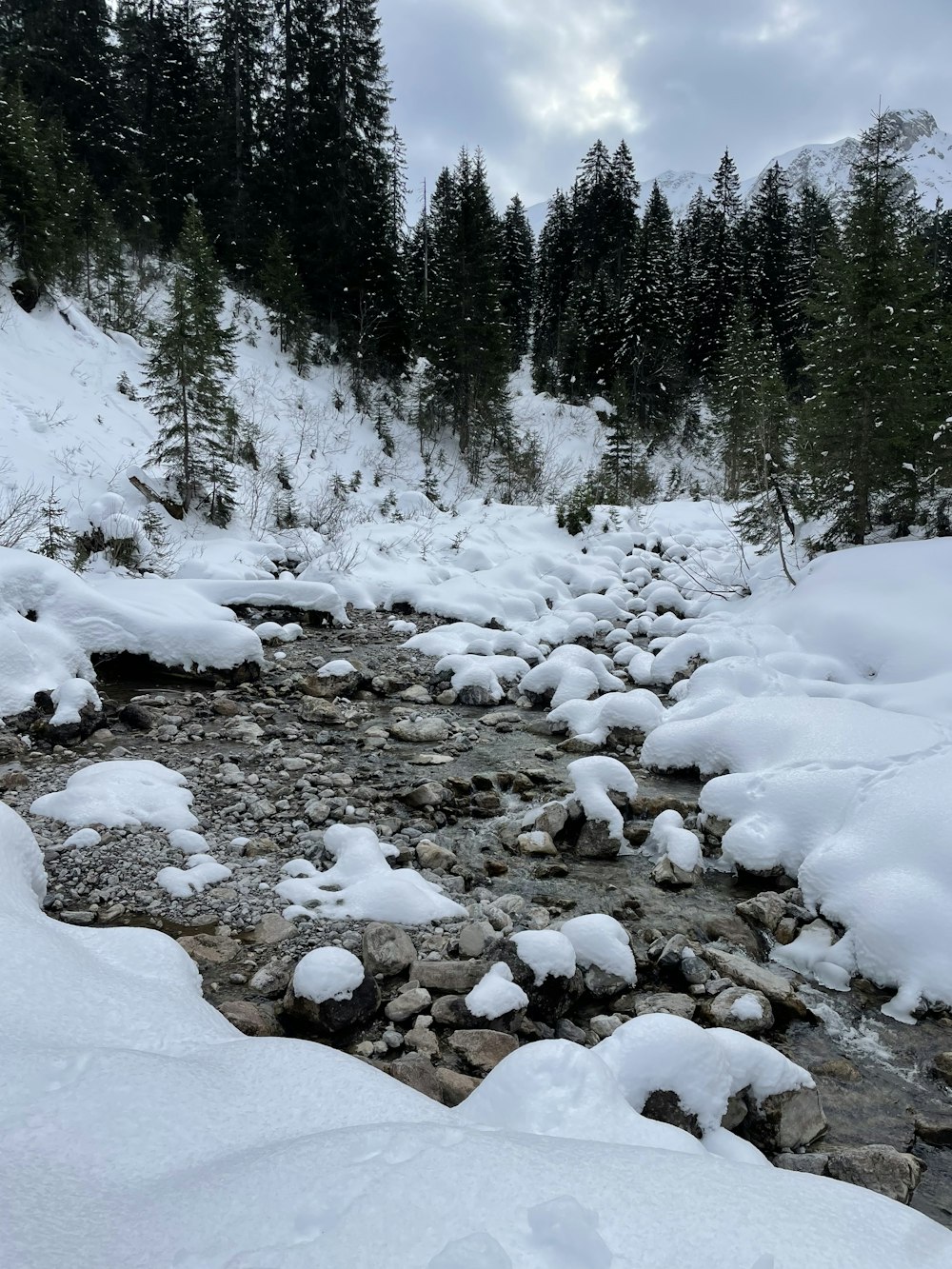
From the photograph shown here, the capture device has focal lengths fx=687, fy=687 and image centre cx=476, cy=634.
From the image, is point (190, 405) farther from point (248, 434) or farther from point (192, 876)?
point (192, 876)

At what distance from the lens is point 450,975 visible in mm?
3021

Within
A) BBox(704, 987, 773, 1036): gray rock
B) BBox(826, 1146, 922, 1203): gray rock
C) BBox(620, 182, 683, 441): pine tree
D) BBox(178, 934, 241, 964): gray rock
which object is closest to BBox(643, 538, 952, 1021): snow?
BBox(704, 987, 773, 1036): gray rock

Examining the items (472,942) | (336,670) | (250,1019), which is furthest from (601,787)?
(336,670)

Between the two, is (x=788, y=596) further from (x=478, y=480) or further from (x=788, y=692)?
(x=478, y=480)

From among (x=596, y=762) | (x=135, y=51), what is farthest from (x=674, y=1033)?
(x=135, y=51)

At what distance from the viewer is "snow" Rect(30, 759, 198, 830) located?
3.96m

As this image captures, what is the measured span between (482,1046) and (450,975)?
392 mm

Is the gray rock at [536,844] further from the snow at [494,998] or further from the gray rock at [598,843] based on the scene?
the snow at [494,998]

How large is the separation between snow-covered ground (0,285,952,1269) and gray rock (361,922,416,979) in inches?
8.8

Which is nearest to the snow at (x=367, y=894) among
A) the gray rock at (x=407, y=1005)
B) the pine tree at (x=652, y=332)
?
the gray rock at (x=407, y=1005)

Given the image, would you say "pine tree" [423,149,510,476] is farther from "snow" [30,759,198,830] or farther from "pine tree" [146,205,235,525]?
"snow" [30,759,198,830]

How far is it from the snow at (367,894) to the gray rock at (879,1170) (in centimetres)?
183

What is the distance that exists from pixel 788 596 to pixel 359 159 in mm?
25332

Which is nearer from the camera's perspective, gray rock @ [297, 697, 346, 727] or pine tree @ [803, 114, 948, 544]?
gray rock @ [297, 697, 346, 727]
